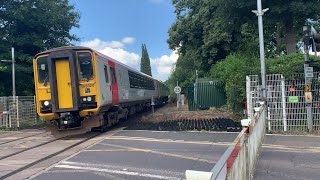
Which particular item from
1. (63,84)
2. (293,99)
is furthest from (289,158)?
(63,84)

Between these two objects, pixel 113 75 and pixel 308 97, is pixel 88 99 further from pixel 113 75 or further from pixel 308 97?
pixel 308 97

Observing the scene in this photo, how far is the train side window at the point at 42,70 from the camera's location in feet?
48.0

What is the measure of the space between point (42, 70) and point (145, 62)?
3438 inches

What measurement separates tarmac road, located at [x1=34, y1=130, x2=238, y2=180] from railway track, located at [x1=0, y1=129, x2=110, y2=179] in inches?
31.3

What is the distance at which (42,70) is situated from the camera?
14.7 meters

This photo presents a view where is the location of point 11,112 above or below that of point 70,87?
below

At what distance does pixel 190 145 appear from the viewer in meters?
11.6

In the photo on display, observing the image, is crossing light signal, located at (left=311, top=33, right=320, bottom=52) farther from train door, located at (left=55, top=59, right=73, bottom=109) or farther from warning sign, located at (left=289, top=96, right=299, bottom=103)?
train door, located at (left=55, top=59, right=73, bottom=109)

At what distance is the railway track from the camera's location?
29.9ft

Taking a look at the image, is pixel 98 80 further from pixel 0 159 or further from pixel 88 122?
pixel 0 159

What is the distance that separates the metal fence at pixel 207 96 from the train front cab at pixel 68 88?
1227 centimetres

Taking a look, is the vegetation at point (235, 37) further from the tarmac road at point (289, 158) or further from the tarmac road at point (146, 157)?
the tarmac road at point (146, 157)

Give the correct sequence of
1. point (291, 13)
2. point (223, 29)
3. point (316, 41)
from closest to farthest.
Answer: point (316, 41)
point (291, 13)
point (223, 29)

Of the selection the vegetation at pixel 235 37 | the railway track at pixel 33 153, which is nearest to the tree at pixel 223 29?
the vegetation at pixel 235 37
